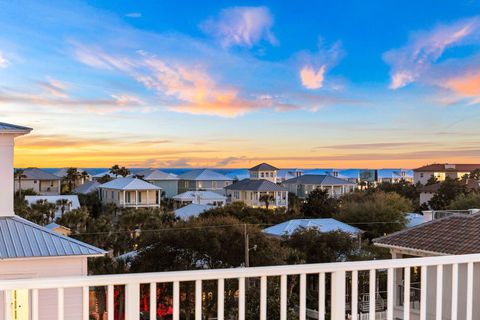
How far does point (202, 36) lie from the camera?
20484 mm

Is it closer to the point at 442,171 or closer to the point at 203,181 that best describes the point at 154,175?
the point at 203,181

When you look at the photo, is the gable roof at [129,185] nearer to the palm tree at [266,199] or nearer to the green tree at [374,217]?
the palm tree at [266,199]

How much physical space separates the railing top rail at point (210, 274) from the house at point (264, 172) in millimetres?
51807

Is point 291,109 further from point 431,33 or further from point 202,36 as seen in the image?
point 431,33

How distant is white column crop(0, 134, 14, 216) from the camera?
9.38 m

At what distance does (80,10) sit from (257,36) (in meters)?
6.71

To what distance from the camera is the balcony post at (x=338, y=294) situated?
2.84 m

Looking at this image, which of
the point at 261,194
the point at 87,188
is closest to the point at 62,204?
the point at 87,188

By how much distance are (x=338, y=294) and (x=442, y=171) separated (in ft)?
202

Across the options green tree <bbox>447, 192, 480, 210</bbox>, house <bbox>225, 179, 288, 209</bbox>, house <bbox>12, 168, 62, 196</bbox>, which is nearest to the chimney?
green tree <bbox>447, 192, 480, 210</bbox>

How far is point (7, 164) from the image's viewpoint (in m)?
9.50

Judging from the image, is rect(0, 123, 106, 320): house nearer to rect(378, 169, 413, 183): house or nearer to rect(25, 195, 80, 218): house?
rect(25, 195, 80, 218): house

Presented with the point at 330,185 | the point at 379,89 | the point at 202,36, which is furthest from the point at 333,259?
the point at 330,185

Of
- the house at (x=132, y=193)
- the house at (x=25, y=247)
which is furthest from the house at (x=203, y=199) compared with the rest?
the house at (x=25, y=247)
